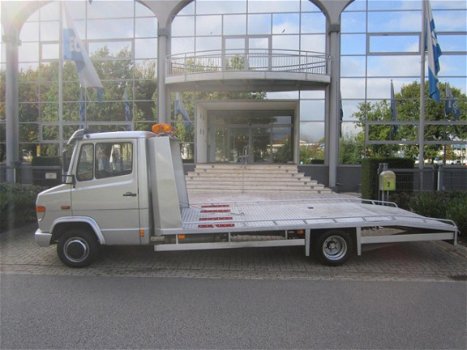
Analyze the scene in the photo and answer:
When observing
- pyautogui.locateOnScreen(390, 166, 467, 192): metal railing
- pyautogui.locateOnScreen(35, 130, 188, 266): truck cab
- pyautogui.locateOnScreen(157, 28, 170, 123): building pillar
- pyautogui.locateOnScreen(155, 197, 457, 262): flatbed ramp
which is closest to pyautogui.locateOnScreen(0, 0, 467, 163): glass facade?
pyautogui.locateOnScreen(157, 28, 170, 123): building pillar

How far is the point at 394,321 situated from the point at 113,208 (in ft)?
14.1

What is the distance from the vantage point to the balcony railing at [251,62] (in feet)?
62.0

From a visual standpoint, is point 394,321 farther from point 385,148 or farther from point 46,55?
point 46,55

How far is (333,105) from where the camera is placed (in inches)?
753

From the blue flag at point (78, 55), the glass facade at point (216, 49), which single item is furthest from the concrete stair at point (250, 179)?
the blue flag at point (78, 55)

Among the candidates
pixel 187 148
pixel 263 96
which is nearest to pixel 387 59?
pixel 263 96

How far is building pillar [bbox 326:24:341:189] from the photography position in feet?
62.2

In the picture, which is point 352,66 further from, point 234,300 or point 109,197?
point 234,300

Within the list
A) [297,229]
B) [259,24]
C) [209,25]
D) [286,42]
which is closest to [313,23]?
[286,42]

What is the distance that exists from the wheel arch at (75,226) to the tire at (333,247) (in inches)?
137

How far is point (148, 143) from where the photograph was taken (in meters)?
6.46

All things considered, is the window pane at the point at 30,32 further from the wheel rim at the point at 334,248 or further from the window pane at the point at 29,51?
the wheel rim at the point at 334,248

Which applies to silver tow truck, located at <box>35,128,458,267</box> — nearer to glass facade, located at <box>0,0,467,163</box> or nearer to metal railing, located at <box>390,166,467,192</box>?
metal railing, located at <box>390,166,467,192</box>

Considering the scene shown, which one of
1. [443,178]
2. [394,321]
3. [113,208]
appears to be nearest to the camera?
[394,321]
